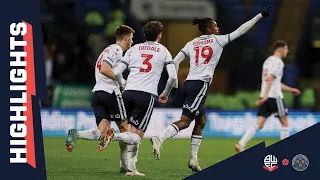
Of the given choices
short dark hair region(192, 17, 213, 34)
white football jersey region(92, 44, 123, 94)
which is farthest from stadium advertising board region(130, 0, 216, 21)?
white football jersey region(92, 44, 123, 94)

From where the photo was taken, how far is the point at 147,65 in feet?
37.8

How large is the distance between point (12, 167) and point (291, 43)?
1615 centimetres

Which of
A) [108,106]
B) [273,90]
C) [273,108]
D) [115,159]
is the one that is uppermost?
[273,90]

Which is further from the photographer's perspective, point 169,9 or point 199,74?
point 169,9

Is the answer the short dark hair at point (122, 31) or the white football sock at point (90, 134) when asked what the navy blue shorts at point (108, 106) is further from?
the short dark hair at point (122, 31)

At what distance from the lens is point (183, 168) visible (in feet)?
43.4

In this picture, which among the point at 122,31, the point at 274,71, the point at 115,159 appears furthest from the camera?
the point at 274,71

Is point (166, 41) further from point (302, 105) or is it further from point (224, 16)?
point (302, 105)

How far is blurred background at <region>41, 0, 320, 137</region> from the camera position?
74.8ft

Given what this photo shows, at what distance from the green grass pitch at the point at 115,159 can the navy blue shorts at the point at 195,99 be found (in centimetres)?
79

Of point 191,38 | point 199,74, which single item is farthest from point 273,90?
point 191,38

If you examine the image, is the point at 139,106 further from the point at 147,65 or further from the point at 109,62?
the point at 109,62

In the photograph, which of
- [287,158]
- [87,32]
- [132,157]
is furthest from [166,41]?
[287,158]

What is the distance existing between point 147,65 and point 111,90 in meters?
0.84
